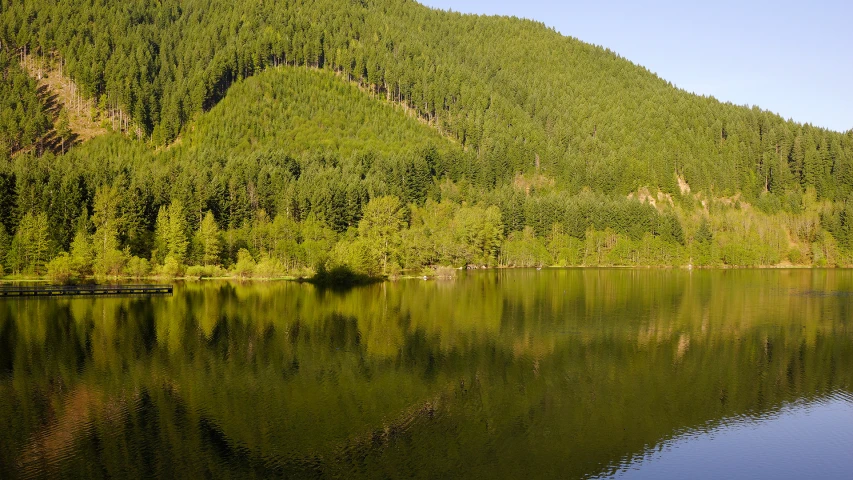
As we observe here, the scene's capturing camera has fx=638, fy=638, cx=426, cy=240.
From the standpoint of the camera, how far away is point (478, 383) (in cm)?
4622

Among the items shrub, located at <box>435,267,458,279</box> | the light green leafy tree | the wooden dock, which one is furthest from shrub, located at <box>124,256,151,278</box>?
shrub, located at <box>435,267,458,279</box>

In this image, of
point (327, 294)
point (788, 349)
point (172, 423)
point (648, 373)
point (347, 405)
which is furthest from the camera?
point (327, 294)

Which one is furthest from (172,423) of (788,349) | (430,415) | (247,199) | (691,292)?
(247,199)

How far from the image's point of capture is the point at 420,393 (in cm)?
4356

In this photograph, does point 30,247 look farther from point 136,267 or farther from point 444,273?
point 444,273

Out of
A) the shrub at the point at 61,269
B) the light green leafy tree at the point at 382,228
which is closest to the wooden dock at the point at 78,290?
the shrub at the point at 61,269

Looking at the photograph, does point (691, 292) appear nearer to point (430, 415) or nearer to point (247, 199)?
point (430, 415)

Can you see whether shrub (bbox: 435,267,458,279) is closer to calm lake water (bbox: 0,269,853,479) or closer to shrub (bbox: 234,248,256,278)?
shrub (bbox: 234,248,256,278)

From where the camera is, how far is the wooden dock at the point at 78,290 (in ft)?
297

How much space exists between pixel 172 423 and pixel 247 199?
4780 inches

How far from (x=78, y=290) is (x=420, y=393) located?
7221 centimetres

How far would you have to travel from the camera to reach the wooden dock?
3561 inches

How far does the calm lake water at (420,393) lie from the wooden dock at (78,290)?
1147 centimetres

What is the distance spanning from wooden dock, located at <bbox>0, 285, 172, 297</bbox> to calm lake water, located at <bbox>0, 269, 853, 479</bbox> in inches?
451
